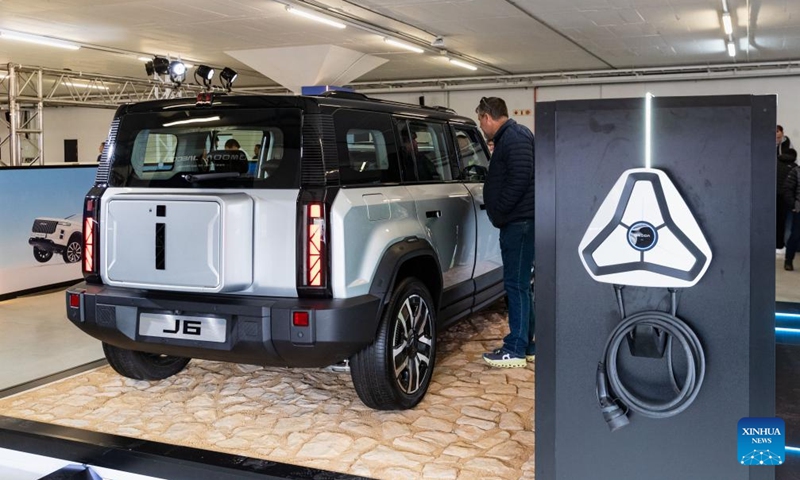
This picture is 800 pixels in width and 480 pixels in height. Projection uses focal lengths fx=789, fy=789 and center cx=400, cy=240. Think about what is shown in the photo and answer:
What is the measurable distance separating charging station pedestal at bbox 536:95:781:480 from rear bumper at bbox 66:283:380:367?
1.22 m

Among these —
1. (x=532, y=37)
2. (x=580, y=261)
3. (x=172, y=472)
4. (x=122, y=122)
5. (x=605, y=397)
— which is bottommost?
(x=172, y=472)

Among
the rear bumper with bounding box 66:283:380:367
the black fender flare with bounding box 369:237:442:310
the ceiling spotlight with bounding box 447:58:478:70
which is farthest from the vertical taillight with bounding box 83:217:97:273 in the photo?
the ceiling spotlight with bounding box 447:58:478:70

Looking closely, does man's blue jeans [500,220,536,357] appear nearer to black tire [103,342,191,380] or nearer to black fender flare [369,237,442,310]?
black fender flare [369,237,442,310]

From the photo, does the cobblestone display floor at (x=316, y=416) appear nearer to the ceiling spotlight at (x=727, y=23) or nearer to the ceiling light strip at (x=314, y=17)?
the ceiling light strip at (x=314, y=17)

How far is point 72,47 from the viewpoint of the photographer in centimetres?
1425

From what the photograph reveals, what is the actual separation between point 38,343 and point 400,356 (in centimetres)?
320

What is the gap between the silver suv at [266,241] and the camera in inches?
141

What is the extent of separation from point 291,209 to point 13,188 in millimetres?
5369

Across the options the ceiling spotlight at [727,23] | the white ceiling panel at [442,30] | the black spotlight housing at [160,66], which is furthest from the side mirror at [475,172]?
the black spotlight housing at [160,66]

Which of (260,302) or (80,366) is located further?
(80,366)

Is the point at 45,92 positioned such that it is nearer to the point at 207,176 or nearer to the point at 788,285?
the point at 788,285

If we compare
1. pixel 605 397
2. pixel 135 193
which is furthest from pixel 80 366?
pixel 605 397

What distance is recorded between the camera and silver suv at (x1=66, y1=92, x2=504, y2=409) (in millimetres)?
3594

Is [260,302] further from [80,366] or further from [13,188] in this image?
[13,188]
